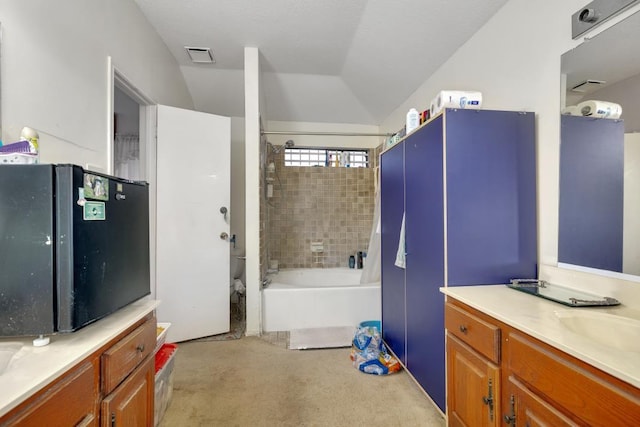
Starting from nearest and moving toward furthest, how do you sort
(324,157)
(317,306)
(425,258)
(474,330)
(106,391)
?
(106,391), (474,330), (425,258), (317,306), (324,157)

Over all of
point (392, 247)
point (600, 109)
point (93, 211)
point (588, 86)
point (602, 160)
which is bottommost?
point (392, 247)

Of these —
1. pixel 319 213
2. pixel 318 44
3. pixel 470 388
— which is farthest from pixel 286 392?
pixel 318 44

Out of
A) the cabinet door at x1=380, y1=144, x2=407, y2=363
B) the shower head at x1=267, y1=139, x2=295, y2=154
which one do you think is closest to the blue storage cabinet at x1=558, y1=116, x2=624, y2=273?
the cabinet door at x1=380, y1=144, x2=407, y2=363

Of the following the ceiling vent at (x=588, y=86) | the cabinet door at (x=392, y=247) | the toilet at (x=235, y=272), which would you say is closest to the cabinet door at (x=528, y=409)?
the cabinet door at (x=392, y=247)

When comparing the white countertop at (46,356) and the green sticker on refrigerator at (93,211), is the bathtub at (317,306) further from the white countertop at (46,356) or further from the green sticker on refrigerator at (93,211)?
the green sticker on refrigerator at (93,211)

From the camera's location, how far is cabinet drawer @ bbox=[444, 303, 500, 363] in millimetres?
1026

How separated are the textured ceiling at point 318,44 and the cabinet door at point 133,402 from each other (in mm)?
2359

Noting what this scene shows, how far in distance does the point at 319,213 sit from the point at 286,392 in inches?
90.5

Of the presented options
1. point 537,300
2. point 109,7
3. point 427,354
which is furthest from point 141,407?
point 109,7

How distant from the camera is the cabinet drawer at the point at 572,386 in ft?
2.05

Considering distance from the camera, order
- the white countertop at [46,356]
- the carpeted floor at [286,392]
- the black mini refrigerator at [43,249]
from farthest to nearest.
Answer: the carpeted floor at [286,392], the black mini refrigerator at [43,249], the white countertop at [46,356]

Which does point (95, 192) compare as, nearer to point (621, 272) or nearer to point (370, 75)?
→ point (621, 272)

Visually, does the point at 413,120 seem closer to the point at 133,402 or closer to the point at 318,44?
the point at 318,44

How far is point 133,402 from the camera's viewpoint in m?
1.00
